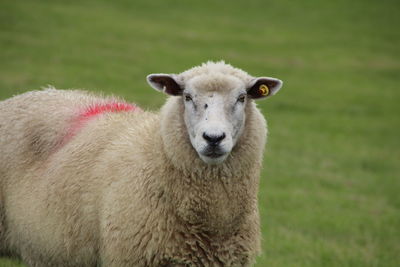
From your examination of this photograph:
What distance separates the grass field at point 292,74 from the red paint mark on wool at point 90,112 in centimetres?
185

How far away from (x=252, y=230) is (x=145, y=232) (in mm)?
882

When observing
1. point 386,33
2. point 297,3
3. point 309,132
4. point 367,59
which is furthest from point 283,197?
point 297,3

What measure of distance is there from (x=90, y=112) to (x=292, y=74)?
21.5m

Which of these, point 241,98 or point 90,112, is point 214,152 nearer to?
point 241,98

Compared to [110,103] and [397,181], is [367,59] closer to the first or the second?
[397,181]

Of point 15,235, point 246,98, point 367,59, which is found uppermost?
point 246,98

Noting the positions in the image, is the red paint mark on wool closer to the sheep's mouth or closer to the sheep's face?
the sheep's face

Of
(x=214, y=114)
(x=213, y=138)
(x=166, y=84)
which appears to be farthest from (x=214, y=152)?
(x=166, y=84)

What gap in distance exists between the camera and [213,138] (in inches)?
184

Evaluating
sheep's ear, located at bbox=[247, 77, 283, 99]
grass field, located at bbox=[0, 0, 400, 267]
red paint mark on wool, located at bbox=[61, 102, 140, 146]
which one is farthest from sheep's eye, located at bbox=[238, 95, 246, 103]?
grass field, located at bbox=[0, 0, 400, 267]

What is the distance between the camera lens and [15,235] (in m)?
5.98

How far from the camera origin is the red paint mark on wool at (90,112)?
597cm

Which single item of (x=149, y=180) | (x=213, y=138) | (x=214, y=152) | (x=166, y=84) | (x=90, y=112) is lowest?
(x=149, y=180)

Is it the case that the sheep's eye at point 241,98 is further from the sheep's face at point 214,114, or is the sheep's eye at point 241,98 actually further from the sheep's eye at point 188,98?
the sheep's eye at point 188,98
